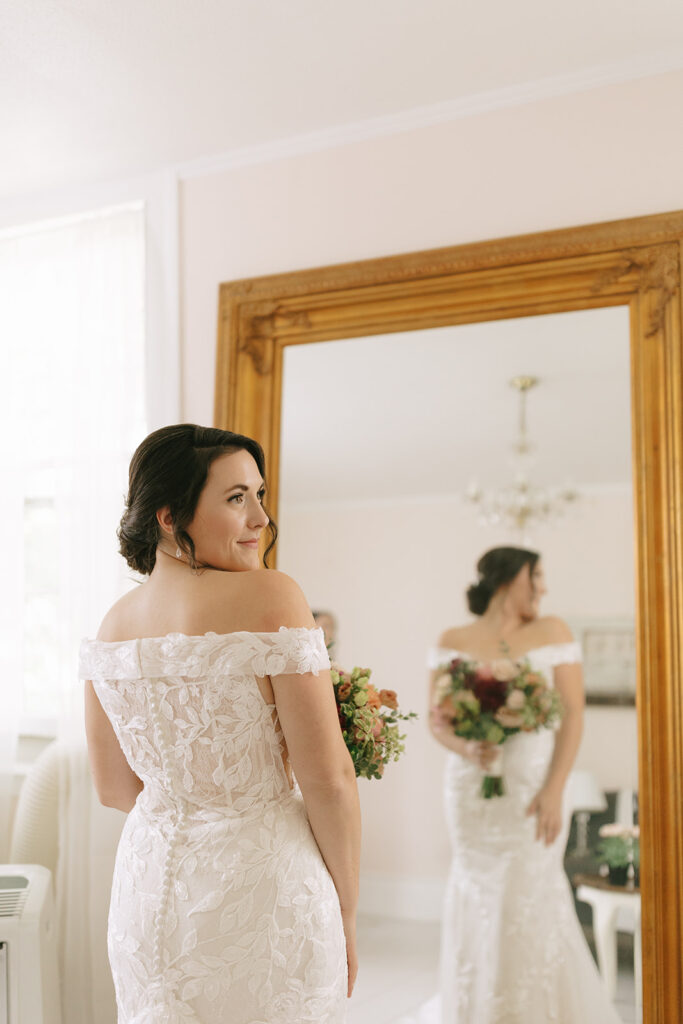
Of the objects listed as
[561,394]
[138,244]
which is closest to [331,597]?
[561,394]

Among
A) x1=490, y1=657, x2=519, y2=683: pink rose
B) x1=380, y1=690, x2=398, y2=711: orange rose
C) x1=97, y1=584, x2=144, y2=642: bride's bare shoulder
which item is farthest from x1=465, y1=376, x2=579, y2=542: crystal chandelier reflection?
x1=97, y1=584, x2=144, y2=642: bride's bare shoulder

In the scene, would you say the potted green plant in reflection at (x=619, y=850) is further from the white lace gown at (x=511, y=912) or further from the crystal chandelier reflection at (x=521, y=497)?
the crystal chandelier reflection at (x=521, y=497)

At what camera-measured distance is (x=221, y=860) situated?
1795mm

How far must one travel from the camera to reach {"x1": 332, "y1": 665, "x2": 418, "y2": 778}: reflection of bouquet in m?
2.06

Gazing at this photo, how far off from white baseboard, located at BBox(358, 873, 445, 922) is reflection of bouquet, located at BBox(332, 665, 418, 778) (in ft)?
2.11

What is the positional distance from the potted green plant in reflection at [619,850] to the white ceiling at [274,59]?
1.94m

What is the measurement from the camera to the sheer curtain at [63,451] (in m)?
3.07

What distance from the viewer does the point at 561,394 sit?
100 inches

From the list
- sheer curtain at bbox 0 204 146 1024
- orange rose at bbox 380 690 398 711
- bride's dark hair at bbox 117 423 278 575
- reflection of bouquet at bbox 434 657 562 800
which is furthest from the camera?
sheer curtain at bbox 0 204 146 1024

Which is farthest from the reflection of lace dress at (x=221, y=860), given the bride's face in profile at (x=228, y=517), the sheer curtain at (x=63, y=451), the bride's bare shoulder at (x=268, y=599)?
the sheer curtain at (x=63, y=451)

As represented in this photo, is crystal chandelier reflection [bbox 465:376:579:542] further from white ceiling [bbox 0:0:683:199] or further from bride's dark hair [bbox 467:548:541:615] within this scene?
white ceiling [bbox 0:0:683:199]

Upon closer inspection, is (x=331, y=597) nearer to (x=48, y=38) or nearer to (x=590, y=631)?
(x=590, y=631)

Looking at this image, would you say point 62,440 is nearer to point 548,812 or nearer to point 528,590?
point 528,590

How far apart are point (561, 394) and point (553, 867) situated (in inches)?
48.1
